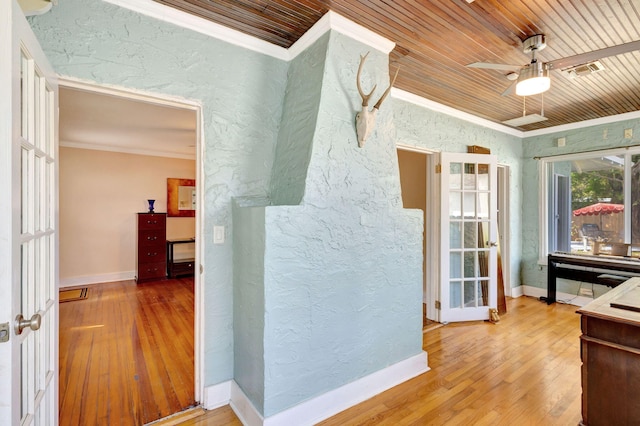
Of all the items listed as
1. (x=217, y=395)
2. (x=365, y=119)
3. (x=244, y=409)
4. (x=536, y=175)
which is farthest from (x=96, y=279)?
(x=536, y=175)

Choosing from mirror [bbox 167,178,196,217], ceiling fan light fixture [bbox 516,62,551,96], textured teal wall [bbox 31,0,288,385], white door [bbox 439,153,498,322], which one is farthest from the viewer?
mirror [bbox 167,178,196,217]

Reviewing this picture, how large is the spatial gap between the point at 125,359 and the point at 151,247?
323cm

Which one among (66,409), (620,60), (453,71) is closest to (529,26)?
(453,71)

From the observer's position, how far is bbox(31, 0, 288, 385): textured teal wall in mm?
1660

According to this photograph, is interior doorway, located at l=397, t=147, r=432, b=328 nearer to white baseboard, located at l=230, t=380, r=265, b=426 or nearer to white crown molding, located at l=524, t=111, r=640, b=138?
white crown molding, located at l=524, t=111, r=640, b=138

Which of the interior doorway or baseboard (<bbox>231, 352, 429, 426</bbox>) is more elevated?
the interior doorway

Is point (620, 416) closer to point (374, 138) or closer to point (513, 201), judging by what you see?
point (374, 138)

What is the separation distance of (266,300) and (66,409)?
61.4 inches

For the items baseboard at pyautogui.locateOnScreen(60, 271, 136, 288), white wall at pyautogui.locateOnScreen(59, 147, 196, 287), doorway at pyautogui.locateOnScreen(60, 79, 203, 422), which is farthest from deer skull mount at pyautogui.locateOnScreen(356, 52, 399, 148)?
baseboard at pyautogui.locateOnScreen(60, 271, 136, 288)

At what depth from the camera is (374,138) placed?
7.36 feet

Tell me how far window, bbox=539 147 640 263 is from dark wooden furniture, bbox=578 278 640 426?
9.86ft

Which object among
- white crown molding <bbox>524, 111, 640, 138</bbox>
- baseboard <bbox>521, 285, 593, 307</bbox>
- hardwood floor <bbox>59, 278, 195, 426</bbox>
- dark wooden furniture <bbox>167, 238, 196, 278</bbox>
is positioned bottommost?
hardwood floor <bbox>59, 278, 195, 426</bbox>

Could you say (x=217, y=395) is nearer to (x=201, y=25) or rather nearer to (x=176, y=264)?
(x=201, y=25)

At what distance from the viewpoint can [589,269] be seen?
400cm
